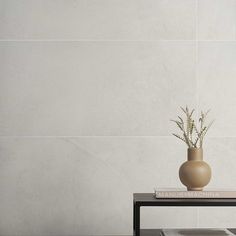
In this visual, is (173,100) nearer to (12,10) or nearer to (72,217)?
(72,217)

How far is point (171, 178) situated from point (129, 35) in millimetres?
675

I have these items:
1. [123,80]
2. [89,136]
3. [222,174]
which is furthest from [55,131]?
[222,174]

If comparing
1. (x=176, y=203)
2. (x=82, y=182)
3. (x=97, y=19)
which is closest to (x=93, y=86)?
(x=97, y=19)

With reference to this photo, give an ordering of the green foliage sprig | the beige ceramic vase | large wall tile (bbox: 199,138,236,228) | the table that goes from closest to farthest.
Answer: the table, the beige ceramic vase, the green foliage sprig, large wall tile (bbox: 199,138,236,228)

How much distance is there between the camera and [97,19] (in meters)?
2.33

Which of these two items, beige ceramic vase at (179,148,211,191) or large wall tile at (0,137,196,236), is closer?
beige ceramic vase at (179,148,211,191)

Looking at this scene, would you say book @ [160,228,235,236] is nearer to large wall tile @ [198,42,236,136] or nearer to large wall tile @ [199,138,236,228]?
large wall tile @ [199,138,236,228]

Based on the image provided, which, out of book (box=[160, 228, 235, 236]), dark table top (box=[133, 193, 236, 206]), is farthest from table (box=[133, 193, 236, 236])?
book (box=[160, 228, 235, 236])

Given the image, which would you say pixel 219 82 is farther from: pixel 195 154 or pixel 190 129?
pixel 195 154

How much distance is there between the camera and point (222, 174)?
228cm

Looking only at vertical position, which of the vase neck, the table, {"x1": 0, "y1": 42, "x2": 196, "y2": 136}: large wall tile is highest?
{"x1": 0, "y1": 42, "x2": 196, "y2": 136}: large wall tile

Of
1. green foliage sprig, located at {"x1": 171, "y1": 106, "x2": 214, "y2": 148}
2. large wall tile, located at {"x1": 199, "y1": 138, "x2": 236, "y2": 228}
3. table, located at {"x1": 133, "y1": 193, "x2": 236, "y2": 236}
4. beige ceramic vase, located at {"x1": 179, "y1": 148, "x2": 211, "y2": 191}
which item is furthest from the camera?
large wall tile, located at {"x1": 199, "y1": 138, "x2": 236, "y2": 228}

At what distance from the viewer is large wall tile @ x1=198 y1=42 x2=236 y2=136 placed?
7.51ft

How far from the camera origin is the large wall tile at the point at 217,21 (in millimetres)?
2312
